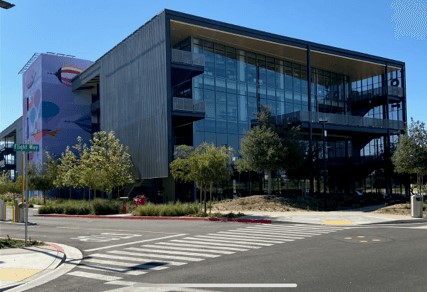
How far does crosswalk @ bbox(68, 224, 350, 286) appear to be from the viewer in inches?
385

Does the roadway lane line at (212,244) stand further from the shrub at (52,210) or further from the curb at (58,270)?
the shrub at (52,210)

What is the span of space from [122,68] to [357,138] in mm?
26551

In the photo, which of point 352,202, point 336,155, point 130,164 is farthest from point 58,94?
point 352,202

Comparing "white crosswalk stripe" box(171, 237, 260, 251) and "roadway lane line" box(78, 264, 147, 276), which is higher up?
"roadway lane line" box(78, 264, 147, 276)

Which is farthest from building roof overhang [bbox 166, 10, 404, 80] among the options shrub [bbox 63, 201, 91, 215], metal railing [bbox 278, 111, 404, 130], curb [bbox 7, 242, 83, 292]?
curb [bbox 7, 242, 83, 292]

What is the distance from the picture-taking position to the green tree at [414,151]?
2839cm

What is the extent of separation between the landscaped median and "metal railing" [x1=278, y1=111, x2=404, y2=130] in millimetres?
16384

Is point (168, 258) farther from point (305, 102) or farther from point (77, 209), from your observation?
point (305, 102)

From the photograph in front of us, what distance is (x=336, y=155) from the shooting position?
50688mm

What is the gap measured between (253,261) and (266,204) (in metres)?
19.4

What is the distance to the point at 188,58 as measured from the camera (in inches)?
1474

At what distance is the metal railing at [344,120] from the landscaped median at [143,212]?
1638 cm

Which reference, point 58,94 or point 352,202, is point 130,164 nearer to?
point 352,202

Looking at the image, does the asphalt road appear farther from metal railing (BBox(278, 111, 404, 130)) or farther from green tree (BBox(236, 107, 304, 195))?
metal railing (BBox(278, 111, 404, 130))
